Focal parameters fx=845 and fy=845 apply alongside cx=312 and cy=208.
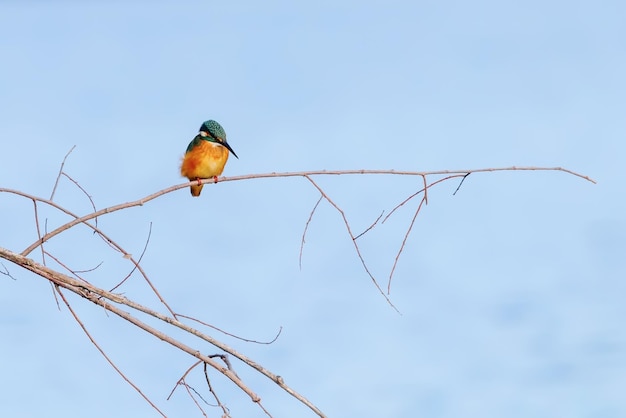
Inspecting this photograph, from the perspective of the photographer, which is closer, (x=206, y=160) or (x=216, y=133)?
(x=206, y=160)

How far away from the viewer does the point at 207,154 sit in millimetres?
7023

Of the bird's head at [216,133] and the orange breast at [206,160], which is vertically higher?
the bird's head at [216,133]

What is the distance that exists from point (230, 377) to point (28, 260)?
1.03 meters

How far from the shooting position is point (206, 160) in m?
7.00

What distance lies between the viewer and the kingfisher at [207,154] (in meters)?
7.00

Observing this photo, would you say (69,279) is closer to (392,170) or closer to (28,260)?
(28,260)

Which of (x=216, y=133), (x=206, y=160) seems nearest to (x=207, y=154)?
(x=206, y=160)

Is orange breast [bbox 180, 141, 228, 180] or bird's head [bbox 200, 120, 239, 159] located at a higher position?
bird's head [bbox 200, 120, 239, 159]

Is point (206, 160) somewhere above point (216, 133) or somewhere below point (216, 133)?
below

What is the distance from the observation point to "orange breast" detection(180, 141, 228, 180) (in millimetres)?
6996

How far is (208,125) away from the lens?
7.19m

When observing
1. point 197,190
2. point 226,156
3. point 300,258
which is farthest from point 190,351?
point 197,190

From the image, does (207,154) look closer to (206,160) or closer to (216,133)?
(206,160)

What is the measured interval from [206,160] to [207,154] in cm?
6
